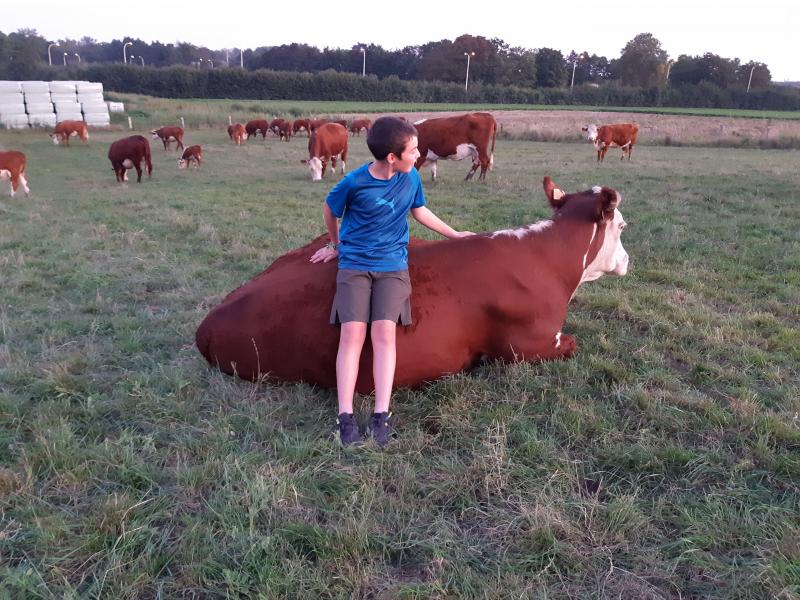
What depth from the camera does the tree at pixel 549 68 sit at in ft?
280

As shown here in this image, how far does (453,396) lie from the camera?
3686 millimetres

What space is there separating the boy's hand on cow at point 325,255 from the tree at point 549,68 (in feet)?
293

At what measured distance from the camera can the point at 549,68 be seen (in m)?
85.4

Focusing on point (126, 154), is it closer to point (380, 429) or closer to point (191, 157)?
point (191, 157)

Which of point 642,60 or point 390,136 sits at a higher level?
point 642,60

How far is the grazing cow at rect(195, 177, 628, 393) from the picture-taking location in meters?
3.71

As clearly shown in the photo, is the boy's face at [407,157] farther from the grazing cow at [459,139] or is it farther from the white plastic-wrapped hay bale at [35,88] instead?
the white plastic-wrapped hay bale at [35,88]

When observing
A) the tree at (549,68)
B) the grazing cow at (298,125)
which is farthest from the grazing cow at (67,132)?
the tree at (549,68)

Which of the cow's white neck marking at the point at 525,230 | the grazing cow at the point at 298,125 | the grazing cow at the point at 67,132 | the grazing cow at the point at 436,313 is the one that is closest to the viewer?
the grazing cow at the point at 436,313

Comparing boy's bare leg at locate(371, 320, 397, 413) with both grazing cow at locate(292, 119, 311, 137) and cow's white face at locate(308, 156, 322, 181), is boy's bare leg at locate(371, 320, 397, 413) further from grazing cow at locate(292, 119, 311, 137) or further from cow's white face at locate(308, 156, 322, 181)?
grazing cow at locate(292, 119, 311, 137)

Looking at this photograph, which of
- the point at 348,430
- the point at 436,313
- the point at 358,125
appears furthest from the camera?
the point at 358,125

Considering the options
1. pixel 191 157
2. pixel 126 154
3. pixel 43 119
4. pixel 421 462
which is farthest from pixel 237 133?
pixel 421 462

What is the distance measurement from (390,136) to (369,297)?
890 mm

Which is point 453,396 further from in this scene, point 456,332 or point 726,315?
point 726,315
